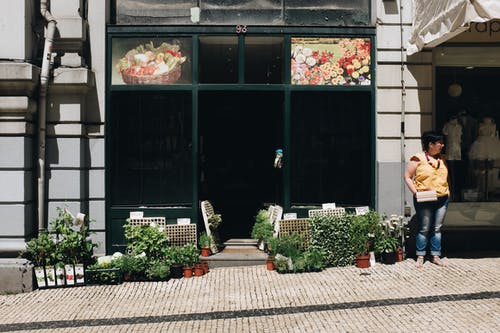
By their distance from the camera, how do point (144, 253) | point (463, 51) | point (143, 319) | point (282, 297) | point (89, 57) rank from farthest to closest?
point (463, 51)
point (89, 57)
point (144, 253)
point (282, 297)
point (143, 319)

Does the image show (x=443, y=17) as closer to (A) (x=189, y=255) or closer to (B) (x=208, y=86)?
(B) (x=208, y=86)

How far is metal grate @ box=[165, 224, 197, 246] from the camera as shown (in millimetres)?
10102

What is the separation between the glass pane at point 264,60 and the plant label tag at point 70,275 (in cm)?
435

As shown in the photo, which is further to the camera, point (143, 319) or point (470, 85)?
point (470, 85)

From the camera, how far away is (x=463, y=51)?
10.8m

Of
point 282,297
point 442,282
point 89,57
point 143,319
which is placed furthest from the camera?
point 89,57

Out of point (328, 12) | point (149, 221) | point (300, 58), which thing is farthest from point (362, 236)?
point (328, 12)

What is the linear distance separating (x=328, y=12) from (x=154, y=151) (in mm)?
3984

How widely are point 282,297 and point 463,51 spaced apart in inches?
229

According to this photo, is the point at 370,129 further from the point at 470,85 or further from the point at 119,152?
the point at 119,152

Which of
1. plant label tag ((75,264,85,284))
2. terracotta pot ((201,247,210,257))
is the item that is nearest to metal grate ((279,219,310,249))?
terracotta pot ((201,247,210,257))

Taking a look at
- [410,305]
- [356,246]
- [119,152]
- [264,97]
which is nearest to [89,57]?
[119,152]

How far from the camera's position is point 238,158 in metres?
12.2

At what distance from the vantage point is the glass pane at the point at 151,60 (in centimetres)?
1035
